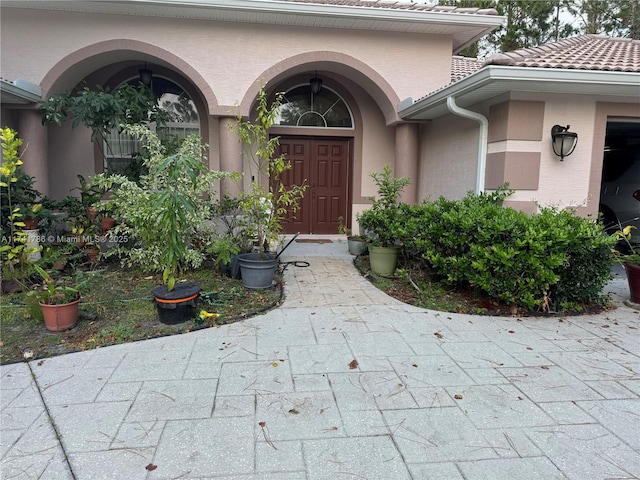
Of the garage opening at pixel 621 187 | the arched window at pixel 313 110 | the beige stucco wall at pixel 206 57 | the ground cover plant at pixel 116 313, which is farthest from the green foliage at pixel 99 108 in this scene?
the garage opening at pixel 621 187

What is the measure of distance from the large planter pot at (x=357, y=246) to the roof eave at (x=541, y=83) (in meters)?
2.65

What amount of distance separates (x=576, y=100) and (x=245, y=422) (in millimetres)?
5564

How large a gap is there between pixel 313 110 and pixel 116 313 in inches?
225

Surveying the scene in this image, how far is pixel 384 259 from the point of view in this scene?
5.59m

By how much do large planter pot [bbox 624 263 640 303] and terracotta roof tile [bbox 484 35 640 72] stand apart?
2330 mm

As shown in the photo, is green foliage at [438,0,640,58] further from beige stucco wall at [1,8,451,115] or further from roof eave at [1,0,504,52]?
beige stucco wall at [1,8,451,115]

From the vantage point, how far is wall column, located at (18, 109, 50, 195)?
20.7 ft

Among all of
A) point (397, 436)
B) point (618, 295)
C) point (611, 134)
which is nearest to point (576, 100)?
point (618, 295)

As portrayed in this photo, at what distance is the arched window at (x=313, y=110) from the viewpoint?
8.21 meters

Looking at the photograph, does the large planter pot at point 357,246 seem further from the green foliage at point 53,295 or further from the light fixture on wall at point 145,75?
the light fixture on wall at point 145,75

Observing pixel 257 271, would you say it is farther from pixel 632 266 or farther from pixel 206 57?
pixel 632 266

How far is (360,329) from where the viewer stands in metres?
3.77

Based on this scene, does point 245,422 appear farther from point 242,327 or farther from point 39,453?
point 242,327

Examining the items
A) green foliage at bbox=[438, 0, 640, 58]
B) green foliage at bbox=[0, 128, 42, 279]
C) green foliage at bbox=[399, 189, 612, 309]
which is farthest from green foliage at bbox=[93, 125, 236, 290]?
green foliage at bbox=[438, 0, 640, 58]
